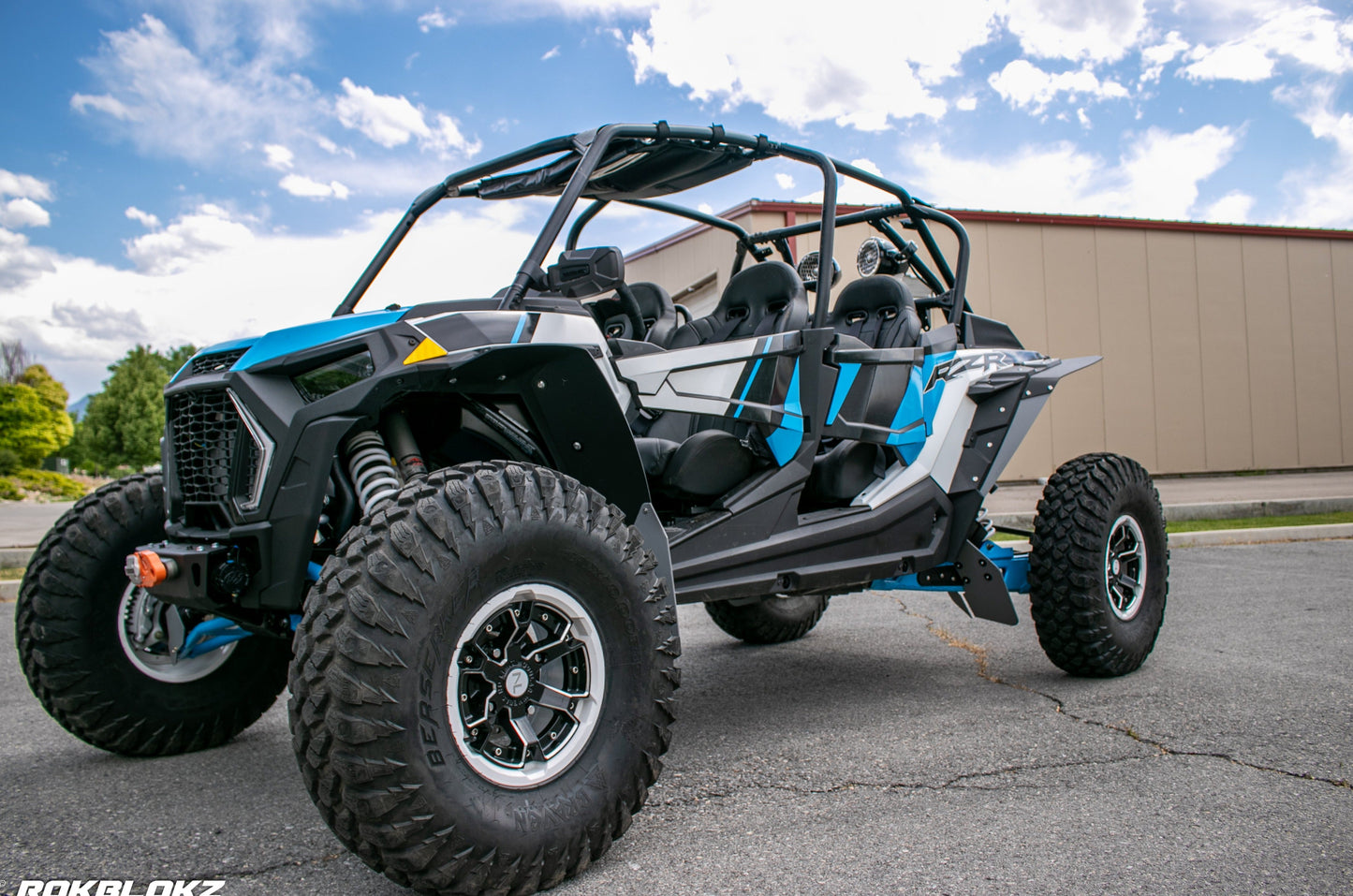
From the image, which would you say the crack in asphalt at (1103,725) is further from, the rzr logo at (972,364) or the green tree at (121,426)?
the green tree at (121,426)

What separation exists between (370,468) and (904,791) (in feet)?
6.07

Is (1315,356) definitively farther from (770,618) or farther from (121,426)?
(121,426)

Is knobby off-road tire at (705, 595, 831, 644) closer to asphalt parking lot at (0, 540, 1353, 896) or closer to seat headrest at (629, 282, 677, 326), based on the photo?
asphalt parking lot at (0, 540, 1353, 896)

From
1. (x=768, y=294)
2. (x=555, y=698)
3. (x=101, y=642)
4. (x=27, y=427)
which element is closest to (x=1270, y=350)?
(x=768, y=294)

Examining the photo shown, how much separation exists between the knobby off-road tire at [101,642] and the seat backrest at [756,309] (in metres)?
2.33

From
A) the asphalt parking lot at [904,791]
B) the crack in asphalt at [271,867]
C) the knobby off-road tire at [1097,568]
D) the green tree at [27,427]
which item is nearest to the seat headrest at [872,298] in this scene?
the knobby off-road tire at [1097,568]

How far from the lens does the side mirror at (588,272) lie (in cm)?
291

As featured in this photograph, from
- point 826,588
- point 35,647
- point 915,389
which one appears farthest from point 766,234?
point 35,647

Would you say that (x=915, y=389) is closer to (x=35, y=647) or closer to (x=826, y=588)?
(x=826, y=588)

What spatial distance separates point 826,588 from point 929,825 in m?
1.29

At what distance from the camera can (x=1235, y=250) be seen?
17.4 metres

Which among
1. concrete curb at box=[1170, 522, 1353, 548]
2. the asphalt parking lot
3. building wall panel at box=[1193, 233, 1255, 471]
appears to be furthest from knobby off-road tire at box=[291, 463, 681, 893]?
building wall panel at box=[1193, 233, 1255, 471]

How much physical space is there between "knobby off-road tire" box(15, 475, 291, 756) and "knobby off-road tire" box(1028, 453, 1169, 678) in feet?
11.5

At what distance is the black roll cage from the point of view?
121 inches
